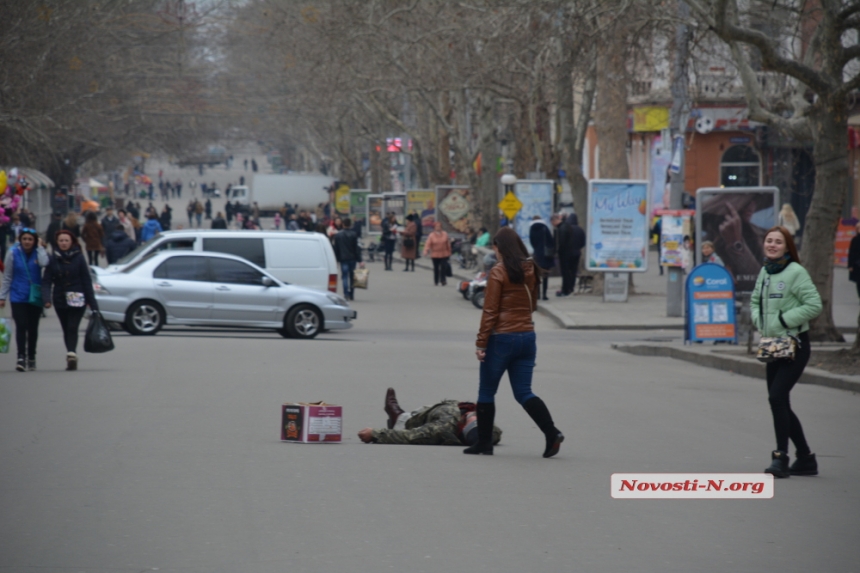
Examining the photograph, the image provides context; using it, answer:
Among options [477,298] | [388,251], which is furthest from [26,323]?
[388,251]

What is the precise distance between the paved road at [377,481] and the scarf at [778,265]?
1382 mm

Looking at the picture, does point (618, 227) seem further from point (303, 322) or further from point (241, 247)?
point (303, 322)

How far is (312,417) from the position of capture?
8641 mm

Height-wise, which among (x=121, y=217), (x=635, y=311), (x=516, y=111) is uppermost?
(x=516, y=111)

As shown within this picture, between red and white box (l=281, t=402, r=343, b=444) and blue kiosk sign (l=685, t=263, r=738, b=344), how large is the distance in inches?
397

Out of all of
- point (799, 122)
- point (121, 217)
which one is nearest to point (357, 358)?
point (799, 122)

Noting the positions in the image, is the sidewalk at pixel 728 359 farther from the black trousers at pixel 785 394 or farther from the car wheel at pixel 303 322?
the black trousers at pixel 785 394

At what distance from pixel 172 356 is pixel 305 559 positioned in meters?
9.93

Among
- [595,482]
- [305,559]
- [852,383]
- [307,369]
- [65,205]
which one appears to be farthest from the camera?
[65,205]

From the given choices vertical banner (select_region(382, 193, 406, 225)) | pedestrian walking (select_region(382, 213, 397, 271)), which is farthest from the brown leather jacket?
vertical banner (select_region(382, 193, 406, 225))

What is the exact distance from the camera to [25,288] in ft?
43.1

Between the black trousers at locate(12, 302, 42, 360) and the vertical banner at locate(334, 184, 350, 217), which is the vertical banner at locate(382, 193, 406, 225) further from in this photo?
the black trousers at locate(12, 302, 42, 360)

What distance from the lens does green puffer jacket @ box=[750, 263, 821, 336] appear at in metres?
7.70

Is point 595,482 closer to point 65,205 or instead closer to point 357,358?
point 357,358
